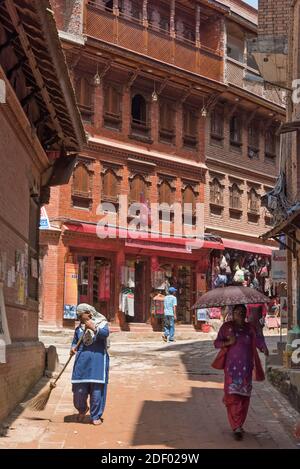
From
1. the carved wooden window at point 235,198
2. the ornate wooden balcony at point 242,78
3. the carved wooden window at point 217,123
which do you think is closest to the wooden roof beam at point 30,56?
the carved wooden window at point 217,123

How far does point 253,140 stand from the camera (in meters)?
29.6

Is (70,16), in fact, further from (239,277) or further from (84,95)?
(239,277)

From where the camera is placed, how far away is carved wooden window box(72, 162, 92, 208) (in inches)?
888

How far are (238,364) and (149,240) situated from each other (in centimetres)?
1624

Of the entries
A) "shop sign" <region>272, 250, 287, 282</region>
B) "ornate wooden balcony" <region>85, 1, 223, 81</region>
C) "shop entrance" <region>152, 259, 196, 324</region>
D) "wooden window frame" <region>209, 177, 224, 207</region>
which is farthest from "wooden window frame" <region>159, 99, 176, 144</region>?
"shop sign" <region>272, 250, 287, 282</region>

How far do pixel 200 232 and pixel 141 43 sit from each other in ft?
24.9

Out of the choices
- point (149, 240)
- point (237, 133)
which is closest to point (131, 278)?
point (149, 240)

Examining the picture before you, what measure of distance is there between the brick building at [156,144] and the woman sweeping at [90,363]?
44.4ft

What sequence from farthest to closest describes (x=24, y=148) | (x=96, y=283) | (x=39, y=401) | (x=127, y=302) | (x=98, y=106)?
1. (x=98, y=106)
2. (x=127, y=302)
3. (x=96, y=283)
4. (x=24, y=148)
5. (x=39, y=401)

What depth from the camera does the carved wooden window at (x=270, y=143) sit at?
99.5ft

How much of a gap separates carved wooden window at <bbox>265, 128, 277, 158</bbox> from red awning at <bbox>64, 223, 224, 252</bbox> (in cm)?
674

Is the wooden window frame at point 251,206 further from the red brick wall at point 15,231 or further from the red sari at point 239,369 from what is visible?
the red sari at point 239,369

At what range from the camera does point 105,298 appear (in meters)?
22.7

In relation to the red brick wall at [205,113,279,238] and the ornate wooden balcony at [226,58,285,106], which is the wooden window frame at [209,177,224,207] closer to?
the red brick wall at [205,113,279,238]
